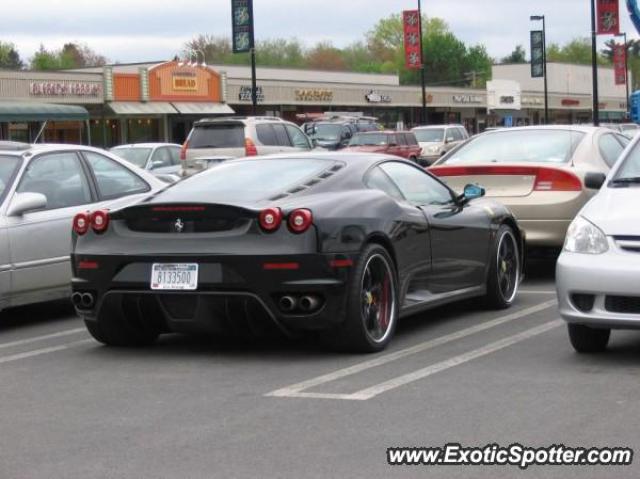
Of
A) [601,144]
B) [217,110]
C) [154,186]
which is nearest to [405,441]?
[154,186]

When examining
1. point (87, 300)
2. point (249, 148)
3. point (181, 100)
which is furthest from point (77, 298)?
point (181, 100)

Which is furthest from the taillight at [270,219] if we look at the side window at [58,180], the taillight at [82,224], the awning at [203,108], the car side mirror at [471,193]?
the awning at [203,108]

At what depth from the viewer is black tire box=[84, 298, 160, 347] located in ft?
26.7

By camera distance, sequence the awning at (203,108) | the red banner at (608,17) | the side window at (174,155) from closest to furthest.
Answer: the side window at (174,155)
the red banner at (608,17)
the awning at (203,108)

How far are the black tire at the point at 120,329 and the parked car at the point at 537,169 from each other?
4.63 m

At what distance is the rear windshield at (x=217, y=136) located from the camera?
81.6 feet

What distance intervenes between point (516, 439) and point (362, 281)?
246 cm

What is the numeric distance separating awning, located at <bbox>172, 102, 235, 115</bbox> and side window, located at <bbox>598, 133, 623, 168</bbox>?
137 feet

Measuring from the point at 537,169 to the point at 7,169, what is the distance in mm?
5053

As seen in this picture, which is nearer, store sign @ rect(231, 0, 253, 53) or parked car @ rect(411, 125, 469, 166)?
store sign @ rect(231, 0, 253, 53)

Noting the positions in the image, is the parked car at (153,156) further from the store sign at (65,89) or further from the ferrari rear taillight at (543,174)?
the store sign at (65,89)

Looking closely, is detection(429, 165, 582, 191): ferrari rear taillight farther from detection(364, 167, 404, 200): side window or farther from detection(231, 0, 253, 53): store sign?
detection(231, 0, 253, 53): store sign

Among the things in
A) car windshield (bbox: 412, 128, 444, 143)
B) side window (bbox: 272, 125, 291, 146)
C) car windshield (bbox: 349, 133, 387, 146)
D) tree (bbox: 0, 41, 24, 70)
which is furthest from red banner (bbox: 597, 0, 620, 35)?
tree (bbox: 0, 41, 24, 70)

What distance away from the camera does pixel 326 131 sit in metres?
39.0
